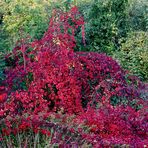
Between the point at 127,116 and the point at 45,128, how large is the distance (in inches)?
55.8

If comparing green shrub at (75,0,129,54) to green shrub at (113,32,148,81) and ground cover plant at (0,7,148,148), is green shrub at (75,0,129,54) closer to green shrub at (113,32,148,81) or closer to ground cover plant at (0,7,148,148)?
green shrub at (113,32,148,81)

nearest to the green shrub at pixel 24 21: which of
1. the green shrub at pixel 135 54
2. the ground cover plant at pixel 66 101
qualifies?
the ground cover plant at pixel 66 101

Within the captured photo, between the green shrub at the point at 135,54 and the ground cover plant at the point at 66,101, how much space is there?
1392 millimetres

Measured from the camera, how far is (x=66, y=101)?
704 cm

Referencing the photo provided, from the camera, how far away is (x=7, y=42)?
9.47 m

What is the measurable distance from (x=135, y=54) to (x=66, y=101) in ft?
11.8

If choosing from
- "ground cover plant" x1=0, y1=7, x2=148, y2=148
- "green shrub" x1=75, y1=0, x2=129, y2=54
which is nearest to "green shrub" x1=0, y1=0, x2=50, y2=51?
"ground cover plant" x1=0, y1=7, x2=148, y2=148

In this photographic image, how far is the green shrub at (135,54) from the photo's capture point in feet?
31.8

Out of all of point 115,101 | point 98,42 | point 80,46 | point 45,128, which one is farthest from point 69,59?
point 98,42

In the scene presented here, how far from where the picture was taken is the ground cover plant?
19.5ft

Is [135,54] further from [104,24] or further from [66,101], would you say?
[66,101]

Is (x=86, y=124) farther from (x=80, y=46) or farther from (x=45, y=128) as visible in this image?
(x=80, y=46)

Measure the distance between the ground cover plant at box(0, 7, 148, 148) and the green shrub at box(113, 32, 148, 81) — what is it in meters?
1.39

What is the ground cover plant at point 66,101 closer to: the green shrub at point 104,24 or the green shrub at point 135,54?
the green shrub at point 135,54
